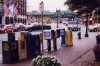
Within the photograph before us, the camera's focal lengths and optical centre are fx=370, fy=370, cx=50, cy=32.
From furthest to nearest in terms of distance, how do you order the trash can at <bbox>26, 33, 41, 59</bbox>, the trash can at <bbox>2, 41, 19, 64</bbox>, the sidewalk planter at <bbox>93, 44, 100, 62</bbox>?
the trash can at <bbox>26, 33, 41, 59</bbox> → the sidewalk planter at <bbox>93, 44, 100, 62</bbox> → the trash can at <bbox>2, 41, 19, 64</bbox>

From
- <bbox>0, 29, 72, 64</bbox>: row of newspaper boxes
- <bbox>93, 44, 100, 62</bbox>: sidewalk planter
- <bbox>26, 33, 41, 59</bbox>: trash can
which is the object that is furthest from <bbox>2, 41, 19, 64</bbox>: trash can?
<bbox>93, 44, 100, 62</bbox>: sidewalk planter

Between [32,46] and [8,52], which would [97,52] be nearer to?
[32,46]

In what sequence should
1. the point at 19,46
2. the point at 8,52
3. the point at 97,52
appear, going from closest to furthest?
the point at 8,52, the point at 97,52, the point at 19,46

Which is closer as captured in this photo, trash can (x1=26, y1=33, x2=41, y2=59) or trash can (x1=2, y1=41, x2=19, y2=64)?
trash can (x1=2, y1=41, x2=19, y2=64)

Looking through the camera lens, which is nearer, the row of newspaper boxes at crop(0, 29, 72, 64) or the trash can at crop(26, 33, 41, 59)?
the row of newspaper boxes at crop(0, 29, 72, 64)

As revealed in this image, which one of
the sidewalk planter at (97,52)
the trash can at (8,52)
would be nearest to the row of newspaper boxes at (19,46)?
the trash can at (8,52)

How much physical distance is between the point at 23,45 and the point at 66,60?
230 centimetres

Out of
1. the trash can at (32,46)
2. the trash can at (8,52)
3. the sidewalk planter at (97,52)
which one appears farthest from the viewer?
the trash can at (32,46)

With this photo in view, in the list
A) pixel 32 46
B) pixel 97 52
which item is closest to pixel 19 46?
pixel 32 46

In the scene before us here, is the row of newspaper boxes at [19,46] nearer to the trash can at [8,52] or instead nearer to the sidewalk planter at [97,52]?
the trash can at [8,52]

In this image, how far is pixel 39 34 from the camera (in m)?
20.6

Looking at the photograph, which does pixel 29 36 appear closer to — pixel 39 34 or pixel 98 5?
pixel 39 34

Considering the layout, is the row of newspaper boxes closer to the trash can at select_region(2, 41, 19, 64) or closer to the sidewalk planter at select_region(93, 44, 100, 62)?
the trash can at select_region(2, 41, 19, 64)

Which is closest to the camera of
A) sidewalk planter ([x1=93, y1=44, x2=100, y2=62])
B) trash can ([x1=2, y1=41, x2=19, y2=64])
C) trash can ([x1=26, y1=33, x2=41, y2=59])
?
trash can ([x1=2, y1=41, x2=19, y2=64])
